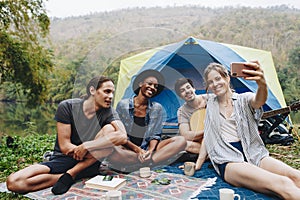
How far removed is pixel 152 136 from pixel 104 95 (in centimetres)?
52

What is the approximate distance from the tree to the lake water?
1.05 metres

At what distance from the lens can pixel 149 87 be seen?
7.02 ft

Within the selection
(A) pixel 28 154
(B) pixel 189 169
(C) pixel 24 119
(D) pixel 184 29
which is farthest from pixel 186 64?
(D) pixel 184 29

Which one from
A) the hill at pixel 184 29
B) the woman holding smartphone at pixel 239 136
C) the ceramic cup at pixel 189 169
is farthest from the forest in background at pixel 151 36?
the ceramic cup at pixel 189 169

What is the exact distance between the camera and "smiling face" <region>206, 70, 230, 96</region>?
6.32ft

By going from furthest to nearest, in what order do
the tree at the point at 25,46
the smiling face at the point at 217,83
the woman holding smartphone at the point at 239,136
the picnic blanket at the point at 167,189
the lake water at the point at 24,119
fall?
1. the lake water at the point at 24,119
2. the tree at the point at 25,46
3. the smiling face at the point at 217,83
4. the picnic blanket at the point at 167,189
5. the woman holding smartphone at the point at 239,136

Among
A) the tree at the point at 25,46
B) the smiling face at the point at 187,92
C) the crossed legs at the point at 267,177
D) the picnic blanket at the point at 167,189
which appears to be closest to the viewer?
the crossed legs at the point at 267,177

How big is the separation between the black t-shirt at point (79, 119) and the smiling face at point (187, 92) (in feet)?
1.95

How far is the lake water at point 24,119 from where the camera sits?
532cm

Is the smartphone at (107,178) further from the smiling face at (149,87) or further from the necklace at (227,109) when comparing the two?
the necklace at (227,109)

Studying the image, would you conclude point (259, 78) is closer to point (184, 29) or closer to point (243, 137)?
point (243, 137)

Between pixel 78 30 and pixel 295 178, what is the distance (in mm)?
20433

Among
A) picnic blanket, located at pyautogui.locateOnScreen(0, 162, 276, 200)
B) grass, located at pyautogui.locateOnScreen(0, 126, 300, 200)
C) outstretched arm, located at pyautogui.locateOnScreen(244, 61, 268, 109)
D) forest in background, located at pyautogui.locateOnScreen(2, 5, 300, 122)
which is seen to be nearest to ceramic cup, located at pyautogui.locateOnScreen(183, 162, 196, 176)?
picnic blanket, located at pyautogui.locateOnScreen(0, 162, 276, 200)

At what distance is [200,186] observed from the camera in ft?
6.20
